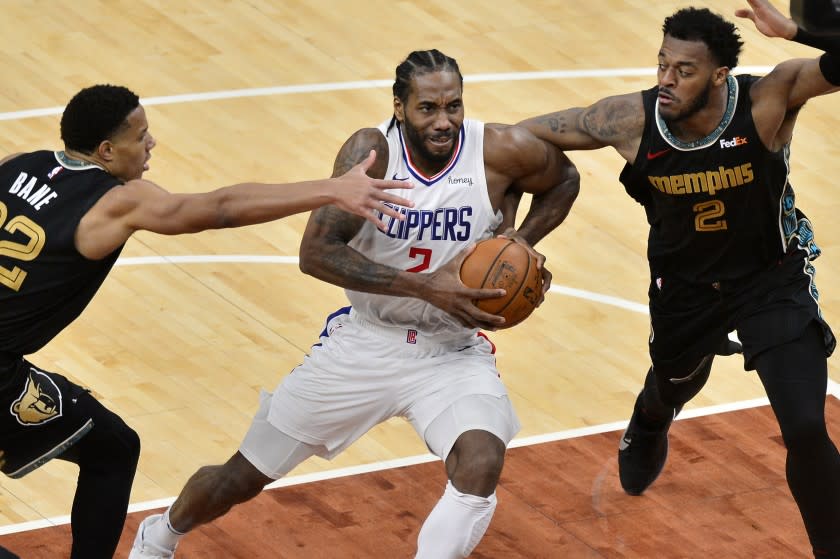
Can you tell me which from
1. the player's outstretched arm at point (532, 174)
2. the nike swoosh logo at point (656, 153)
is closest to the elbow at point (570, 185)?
the player's outstretched arm at point (532, 174)

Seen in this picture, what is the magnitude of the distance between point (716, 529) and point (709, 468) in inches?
24.6

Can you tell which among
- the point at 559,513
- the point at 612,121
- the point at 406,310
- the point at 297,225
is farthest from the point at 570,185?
the point at 297,225

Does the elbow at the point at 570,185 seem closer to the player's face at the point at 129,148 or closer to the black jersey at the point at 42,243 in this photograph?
the player's face at the point at 129,148

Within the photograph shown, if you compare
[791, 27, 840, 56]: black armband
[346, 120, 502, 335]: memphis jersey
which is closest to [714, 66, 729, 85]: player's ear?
[791, 27, 840, 56]: black armband

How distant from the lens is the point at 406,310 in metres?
7.65

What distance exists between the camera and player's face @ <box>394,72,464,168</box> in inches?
295

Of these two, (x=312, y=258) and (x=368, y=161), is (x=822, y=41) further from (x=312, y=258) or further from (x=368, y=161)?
(x=312, y=258)

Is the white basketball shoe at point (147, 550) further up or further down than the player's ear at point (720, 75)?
further down

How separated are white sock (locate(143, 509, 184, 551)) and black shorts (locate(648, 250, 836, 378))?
2333mm

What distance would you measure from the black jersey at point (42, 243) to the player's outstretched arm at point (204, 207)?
0.27ft

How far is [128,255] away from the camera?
10.9 metres

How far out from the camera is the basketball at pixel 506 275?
7281 millimetres

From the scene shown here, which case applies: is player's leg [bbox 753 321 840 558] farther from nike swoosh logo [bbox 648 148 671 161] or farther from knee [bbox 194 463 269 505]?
knee [bbox 194 463 269 505]

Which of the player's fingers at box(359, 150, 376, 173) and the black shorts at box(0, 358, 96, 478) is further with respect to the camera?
the black shorts at box(0, 358, 96, 478)
